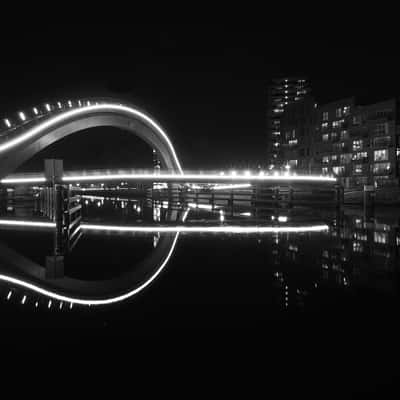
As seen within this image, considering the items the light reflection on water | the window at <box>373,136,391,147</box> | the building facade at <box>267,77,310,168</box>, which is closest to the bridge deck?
the light reflection on water

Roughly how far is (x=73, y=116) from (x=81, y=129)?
6.26m

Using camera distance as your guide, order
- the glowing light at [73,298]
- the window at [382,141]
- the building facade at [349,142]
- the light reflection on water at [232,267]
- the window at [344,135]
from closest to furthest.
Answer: the glowing light at [73,298] < the light reflection on water at [232,267] < the building facade at [349,142] < the window at [382,141] < the window at [344,135]

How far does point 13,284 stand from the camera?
6992 millimetres

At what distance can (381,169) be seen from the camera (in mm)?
62094

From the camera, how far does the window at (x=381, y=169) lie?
2404 inches

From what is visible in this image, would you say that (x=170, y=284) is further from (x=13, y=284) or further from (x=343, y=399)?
(x=343, y=399)

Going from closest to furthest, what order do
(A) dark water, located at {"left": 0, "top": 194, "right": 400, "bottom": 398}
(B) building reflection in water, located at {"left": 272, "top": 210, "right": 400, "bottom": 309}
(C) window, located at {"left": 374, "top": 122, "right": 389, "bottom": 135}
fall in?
1. (A) dark water, located at {"left": 0, "top": 194, "right": 400, "bottom": 398}
2. (B) building reflection in water, located at {"left": 272, "top": 210, "right": 400, "bottom": 309}
3. (C) window, located at {"left": 374, "top": 122, "right": 389, "bottom": 135}

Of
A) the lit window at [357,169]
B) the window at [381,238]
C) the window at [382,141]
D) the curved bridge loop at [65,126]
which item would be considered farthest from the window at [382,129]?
the window at [381,238]

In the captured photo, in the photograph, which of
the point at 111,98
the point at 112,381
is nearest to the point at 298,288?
the point at 112,381

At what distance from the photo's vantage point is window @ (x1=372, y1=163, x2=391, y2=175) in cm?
6107

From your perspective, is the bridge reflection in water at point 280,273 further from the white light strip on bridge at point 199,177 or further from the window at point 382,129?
the window at point 382,129

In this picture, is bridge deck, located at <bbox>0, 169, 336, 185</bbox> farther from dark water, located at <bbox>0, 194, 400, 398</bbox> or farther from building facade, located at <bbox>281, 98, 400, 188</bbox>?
dark water, located at <bbox>0, 194, 400, 398</bbox>

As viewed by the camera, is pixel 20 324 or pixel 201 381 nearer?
pixel 201 381

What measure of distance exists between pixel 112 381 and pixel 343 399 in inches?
68.2
